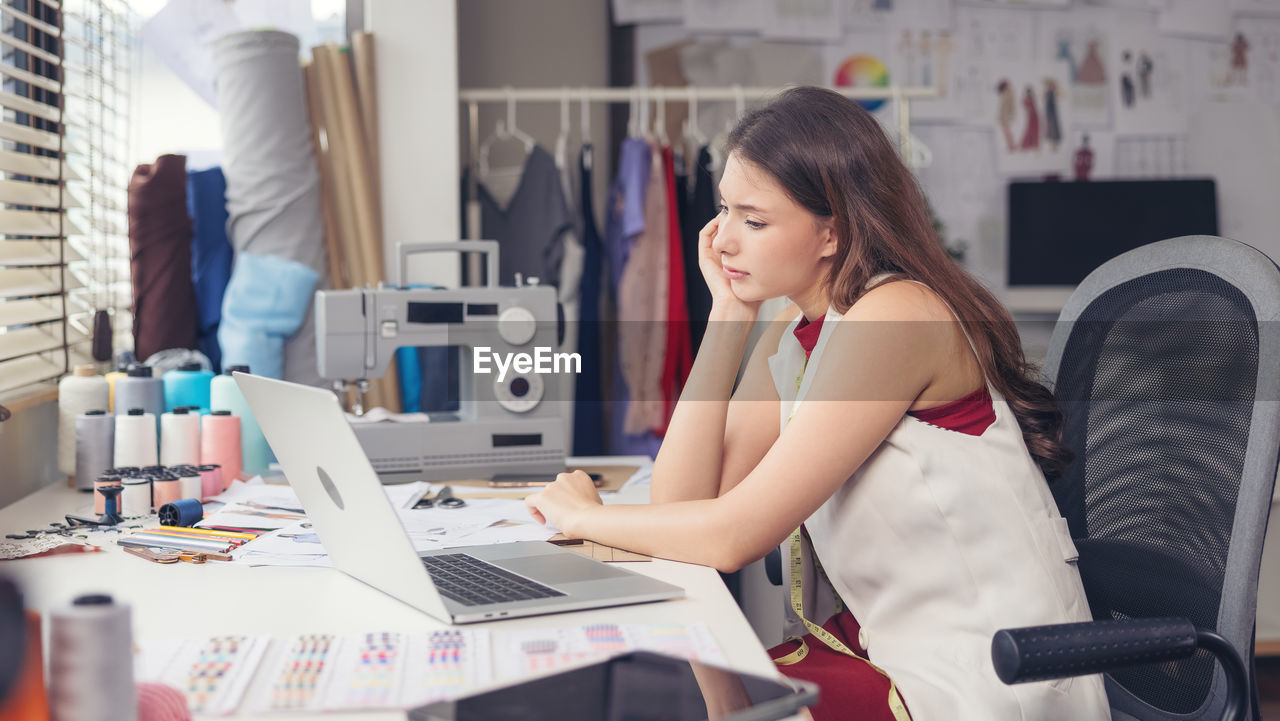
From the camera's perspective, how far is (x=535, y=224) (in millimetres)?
3184

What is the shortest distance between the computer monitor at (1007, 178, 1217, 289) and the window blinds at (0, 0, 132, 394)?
307 cm

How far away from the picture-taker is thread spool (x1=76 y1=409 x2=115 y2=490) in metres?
1.69

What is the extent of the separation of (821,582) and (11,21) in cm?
187

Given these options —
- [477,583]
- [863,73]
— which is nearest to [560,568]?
[477,583]

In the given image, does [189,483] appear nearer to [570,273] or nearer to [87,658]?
[87,658]

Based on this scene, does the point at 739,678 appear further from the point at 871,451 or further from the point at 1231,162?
the point at 1231,162

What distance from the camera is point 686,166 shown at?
11.0 feet

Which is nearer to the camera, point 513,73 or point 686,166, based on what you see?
point 686,166

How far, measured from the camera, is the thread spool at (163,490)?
5.00 feet

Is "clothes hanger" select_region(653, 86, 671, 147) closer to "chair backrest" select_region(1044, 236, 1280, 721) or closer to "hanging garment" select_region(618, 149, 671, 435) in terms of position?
"hanging garment" select_region(618, 149, 671, 435)

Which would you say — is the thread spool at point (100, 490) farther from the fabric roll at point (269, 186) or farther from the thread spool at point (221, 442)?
the fabric roll at point (269, 186)

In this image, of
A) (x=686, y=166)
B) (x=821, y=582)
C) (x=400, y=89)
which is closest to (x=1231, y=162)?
(x=686, y=166)

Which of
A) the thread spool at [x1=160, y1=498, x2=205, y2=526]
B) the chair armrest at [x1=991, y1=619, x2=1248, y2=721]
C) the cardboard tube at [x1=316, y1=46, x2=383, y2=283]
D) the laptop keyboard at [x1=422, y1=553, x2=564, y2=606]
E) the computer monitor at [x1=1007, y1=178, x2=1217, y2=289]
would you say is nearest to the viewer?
the chair armrest at [x1=991, y1=619, x2=1248, y2=721]

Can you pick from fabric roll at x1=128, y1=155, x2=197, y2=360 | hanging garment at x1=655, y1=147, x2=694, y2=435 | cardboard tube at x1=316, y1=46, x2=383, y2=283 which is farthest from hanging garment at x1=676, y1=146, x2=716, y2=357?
fabric roll at x1=128, y1=155, x2=197, y2=360
